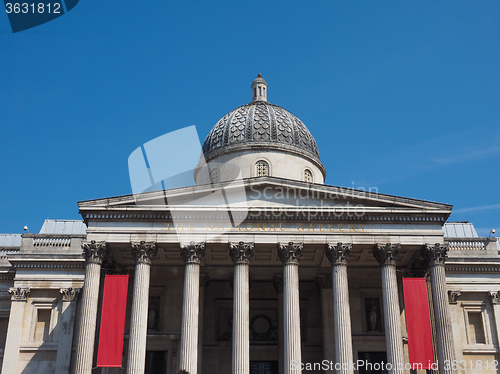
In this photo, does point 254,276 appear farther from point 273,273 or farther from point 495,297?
point 495,297

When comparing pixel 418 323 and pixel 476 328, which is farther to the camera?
pixel 476 328

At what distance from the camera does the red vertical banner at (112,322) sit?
28484 mm

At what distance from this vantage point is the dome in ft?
132

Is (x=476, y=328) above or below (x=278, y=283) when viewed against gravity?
below

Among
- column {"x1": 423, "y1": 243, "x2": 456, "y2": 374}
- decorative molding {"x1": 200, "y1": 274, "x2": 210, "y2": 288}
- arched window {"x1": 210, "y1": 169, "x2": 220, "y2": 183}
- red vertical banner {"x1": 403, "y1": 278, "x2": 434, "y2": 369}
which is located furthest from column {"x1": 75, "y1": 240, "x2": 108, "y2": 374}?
column {"x1": 423, "y1": 243, "x2": 456, "y2": 374}

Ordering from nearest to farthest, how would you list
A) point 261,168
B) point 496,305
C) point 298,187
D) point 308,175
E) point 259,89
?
1. point 298,187
2. point 496,305
3. point 261,168
4. point 308,175
5. point 259,89

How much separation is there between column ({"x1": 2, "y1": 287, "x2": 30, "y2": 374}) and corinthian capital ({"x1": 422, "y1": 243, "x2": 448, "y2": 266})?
2424 centimetres

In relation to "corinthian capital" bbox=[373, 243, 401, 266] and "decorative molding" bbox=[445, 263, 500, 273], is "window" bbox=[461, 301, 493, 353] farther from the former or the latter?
"corinthian capital" bbox=[373, 243, 401, 266]

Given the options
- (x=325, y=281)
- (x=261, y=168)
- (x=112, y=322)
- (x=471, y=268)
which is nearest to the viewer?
(x=112, y=322)

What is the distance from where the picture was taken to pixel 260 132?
134 ft

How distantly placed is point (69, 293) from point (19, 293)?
10.2 ft

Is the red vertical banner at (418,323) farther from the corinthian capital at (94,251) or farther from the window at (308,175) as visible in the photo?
the corinthian capital at (94,251)

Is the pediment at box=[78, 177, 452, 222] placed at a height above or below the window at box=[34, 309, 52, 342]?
above

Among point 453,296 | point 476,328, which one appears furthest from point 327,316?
point 476,328
